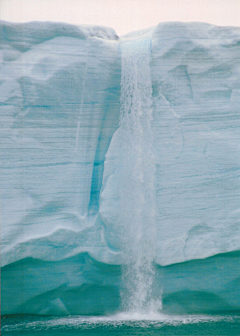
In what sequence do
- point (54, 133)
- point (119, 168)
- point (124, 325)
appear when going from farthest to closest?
point (119, 168), point (54, 133), point (124, 325)

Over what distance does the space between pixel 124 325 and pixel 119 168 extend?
196 centimetres

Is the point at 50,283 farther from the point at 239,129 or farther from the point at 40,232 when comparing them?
the point at 239,129

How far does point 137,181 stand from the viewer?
19.8ft

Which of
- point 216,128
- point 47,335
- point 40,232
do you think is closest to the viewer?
point 47,335

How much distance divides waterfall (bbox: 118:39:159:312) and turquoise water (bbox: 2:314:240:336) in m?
0.44

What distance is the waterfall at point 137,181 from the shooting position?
19.4 feet

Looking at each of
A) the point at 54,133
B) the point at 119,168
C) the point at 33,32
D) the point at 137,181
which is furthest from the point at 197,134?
the point at 33,32

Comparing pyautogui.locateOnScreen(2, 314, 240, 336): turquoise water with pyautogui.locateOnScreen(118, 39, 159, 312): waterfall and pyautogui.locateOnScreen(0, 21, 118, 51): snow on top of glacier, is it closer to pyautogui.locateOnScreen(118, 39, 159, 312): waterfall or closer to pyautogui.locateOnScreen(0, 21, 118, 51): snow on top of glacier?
pyautogui.locateOnScreen(118, 39, 159, 312): waterfall

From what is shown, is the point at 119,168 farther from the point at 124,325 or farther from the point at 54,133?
the point at 124,325

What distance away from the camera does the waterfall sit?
591cm

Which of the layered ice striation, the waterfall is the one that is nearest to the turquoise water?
the layered ice striation

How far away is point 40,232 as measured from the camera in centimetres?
568

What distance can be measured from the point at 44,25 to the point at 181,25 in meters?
1.79

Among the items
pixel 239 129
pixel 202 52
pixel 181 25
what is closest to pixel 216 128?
pixel 239 129
